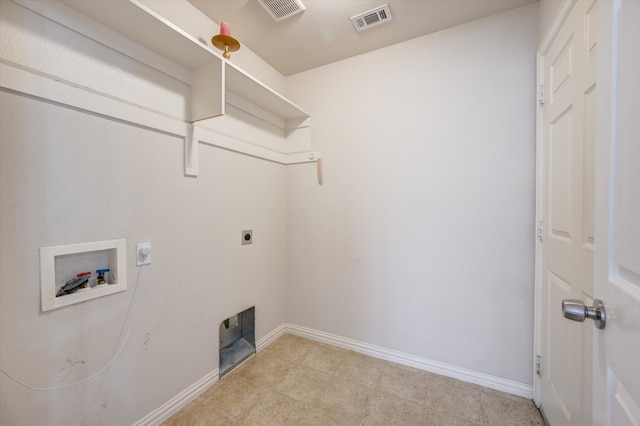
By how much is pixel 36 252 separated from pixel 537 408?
9.19 ft

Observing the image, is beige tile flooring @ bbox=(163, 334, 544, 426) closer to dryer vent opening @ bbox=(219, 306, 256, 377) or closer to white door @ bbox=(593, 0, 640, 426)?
dryer vent opening @ bbox=(219, 306, 256, 377)

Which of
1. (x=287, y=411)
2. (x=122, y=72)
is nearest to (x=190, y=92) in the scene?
(x=122, y=72)

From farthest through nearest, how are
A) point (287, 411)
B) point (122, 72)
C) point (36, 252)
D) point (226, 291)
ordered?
point (226, 291)
point (287, 411)
point (122, 72)
point (36, 252)

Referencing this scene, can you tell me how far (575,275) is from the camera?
108cm

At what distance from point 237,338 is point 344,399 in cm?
105

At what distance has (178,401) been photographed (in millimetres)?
1516

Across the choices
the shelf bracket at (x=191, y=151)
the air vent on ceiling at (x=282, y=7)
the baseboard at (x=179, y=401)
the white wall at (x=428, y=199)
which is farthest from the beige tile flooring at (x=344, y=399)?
the air vent on ceiling at (x=282, y=7)

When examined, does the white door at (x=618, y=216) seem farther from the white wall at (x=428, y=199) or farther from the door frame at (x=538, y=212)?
the white wall at (x=428, y=199)

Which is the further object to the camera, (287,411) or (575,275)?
(287,411)

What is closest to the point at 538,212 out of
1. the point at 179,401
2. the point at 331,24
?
the point at 331,24

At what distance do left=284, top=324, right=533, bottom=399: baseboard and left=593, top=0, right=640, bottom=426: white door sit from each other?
135 centimetres

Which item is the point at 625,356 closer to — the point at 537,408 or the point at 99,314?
the point at 537,408

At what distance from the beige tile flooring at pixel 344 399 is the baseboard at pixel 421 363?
0.14 ft

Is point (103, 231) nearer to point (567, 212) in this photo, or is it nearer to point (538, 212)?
point (567, 212)
